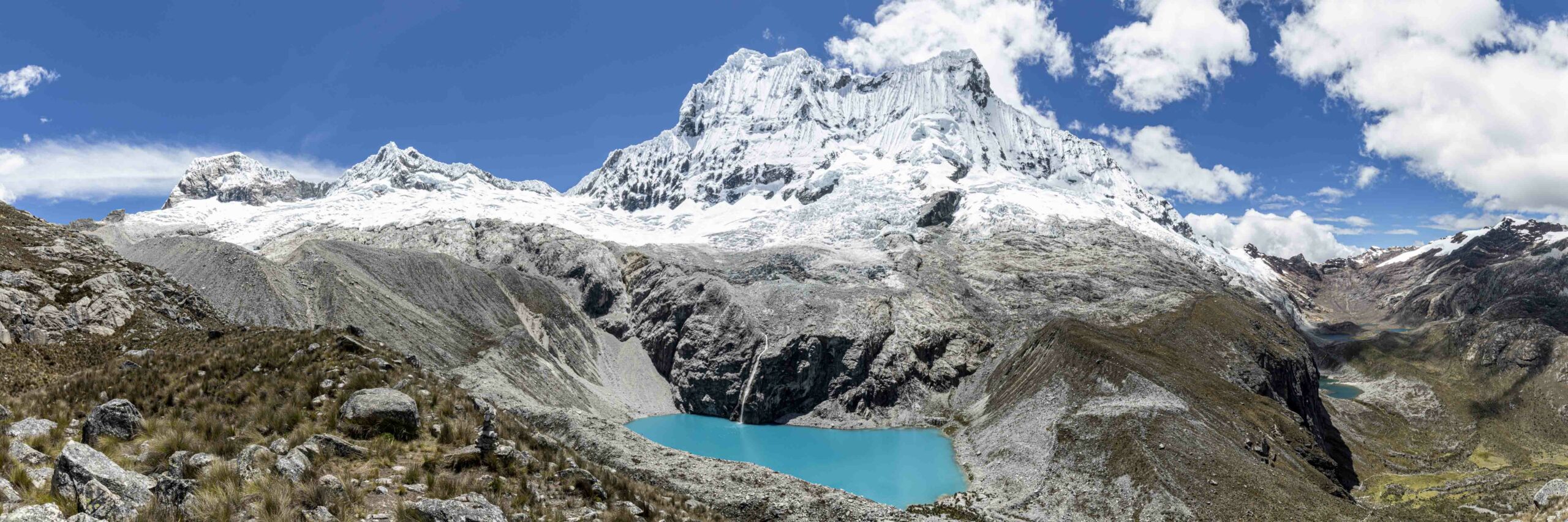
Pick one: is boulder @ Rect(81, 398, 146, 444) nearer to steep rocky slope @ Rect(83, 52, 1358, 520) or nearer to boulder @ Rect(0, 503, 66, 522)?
boulder @ Rect(0, 503, 66, 522)

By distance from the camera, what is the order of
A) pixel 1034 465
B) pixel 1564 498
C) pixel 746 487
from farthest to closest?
pixel 1034 465 → pixel 746 487 → pixel 1564 498

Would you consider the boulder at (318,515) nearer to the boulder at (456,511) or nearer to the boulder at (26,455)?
the boulder at (456,511)

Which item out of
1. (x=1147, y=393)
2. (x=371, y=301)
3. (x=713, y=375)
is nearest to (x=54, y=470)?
(x=1147, y=393)

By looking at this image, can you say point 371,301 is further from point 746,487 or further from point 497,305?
point 746,487

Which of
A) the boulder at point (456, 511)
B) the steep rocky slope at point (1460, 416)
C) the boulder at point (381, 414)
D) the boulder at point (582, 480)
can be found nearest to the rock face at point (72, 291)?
the boulder at point (381, 414)

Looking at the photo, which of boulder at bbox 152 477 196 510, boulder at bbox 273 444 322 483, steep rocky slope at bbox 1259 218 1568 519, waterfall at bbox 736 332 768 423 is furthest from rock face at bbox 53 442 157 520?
waterfall at bbox 736 332 768 423

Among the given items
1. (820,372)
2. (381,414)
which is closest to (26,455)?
(381,414)
